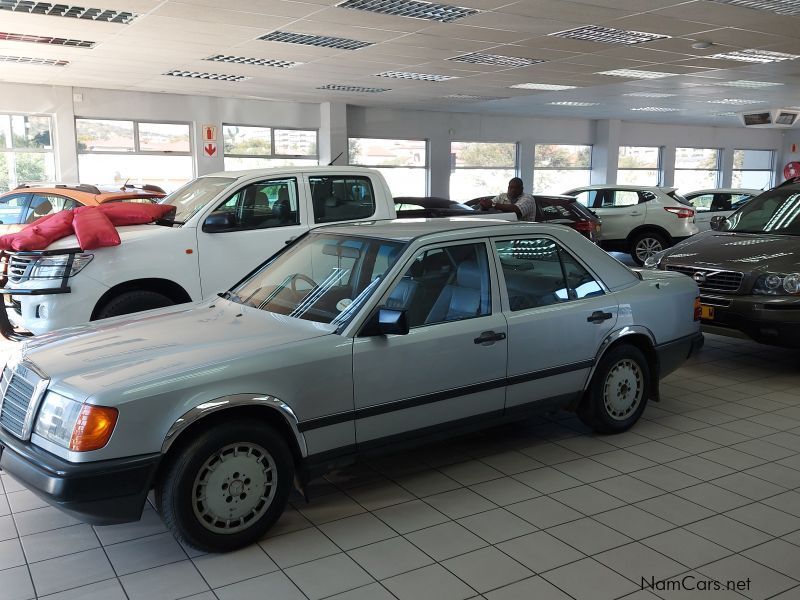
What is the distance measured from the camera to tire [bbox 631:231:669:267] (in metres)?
14.5

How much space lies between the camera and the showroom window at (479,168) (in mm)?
22938

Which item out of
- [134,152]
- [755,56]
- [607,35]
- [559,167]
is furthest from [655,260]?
[559,167]

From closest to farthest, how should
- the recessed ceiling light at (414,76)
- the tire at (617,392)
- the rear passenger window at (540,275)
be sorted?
the rear passenger window at (540,275) → the tire at (617,392) → the recessed ceiling light at (414,76)

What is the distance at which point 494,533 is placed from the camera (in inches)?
146

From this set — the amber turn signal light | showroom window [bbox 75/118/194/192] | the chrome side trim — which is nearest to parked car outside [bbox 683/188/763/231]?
showroom window [bbox 75/118/194/192]

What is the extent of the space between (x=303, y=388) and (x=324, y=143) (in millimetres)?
16350

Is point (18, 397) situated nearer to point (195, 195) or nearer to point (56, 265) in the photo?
point (56, 265)

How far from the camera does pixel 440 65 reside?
491 inches

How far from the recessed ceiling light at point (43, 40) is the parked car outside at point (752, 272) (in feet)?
28.0

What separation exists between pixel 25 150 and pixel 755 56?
47.1ft

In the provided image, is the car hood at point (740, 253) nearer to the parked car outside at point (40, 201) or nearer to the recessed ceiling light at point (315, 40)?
the recessed ceiling light at point (315, 40)

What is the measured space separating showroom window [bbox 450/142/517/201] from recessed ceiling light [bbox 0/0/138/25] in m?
14.5

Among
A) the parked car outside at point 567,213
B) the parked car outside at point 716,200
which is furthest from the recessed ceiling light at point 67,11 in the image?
the parked car outside at point 716,200

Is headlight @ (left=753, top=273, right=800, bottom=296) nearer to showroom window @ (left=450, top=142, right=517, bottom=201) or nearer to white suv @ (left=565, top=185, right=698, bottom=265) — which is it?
white suv @ (left=565, top=185, right=698, bottom=265)
